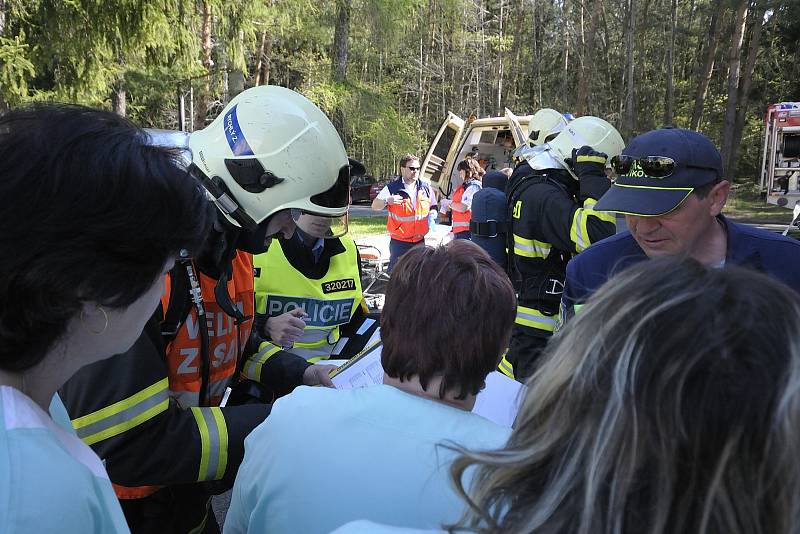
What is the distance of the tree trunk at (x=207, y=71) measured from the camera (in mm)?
10754

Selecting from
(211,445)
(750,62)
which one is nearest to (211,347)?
(211,445)

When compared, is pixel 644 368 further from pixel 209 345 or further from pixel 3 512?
pixel 209 345

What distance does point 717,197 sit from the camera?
218cm

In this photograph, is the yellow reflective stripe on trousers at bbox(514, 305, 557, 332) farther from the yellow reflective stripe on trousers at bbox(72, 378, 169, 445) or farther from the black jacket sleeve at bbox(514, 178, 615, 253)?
the yellow reflective stripe on trousers at bbox(72, 378, 169, 445)

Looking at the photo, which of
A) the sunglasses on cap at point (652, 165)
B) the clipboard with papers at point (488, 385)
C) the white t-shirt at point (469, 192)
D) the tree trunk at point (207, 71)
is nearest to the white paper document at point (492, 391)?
the clipboard with papers at point (488, 385)

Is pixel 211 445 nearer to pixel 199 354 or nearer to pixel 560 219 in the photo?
pixel 199 354

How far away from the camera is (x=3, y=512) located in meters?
0.79

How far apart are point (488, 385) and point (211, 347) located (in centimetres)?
80

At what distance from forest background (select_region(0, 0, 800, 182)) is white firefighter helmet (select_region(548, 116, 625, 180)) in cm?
324

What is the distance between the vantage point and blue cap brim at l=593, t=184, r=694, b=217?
2.10 metres

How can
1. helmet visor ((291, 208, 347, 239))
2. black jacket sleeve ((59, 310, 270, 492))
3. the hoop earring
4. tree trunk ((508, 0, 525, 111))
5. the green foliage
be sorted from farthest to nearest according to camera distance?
1. tree trunk ((508, 0, 525, 111))
2. the green foliage
3. helmet visor ((291, 208, 347, 239))
4. black jacket sleeve ((59, 310, 270, 492))
5. the hoop earring

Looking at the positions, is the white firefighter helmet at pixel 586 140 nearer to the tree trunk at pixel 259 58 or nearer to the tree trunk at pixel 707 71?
the tree trunk at pixel 259 58

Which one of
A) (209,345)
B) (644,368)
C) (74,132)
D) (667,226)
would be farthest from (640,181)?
(74,132)

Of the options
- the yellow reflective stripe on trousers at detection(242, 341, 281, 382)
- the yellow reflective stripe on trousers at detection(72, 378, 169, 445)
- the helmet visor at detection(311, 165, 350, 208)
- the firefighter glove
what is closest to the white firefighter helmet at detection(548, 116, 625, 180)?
the firefighter glove
